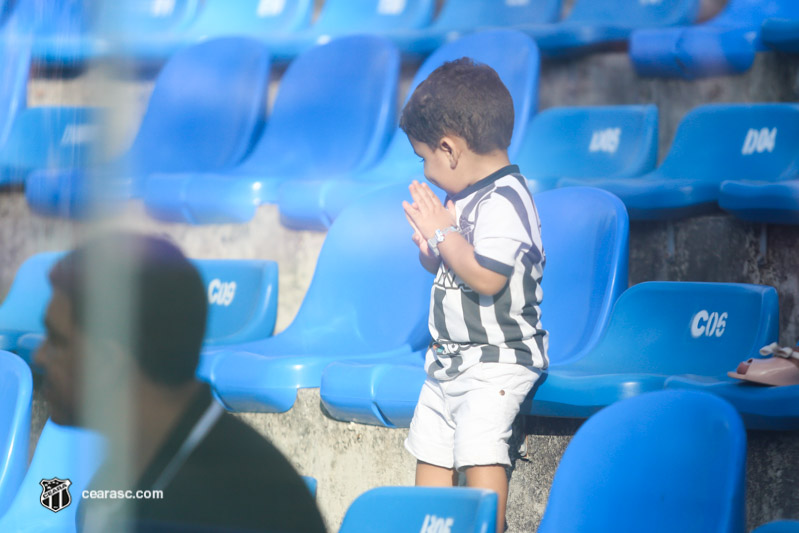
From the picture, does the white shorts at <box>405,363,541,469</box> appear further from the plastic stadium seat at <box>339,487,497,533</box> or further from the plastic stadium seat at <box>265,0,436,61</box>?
the plastic stadium seat at <box>265,0,436,61</box>

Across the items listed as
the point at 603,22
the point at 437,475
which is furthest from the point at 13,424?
the point at 603,22

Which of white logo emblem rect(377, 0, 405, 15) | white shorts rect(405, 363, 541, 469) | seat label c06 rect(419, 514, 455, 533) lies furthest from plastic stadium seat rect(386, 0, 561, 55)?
seat label c06 rect(419, 514, 455, 533)

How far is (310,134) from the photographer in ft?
6.61

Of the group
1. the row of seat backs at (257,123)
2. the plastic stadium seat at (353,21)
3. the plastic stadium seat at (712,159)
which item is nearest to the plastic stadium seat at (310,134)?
the row of seat backs at (257,123)

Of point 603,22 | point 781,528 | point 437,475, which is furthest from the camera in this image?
point 603,22

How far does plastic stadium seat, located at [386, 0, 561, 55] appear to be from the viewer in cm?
202

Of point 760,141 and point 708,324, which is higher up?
point 760,141

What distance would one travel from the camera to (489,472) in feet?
3.31

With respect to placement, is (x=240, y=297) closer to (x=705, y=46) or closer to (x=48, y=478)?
(x=48, y=478)

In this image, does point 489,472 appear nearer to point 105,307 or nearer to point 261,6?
point 105,307

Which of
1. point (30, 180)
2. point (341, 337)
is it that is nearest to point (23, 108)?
point (30, 180)

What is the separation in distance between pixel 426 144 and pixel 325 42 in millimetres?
1138

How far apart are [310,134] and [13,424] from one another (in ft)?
3.46

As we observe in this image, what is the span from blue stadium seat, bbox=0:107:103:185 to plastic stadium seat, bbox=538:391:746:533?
1.04 metres
